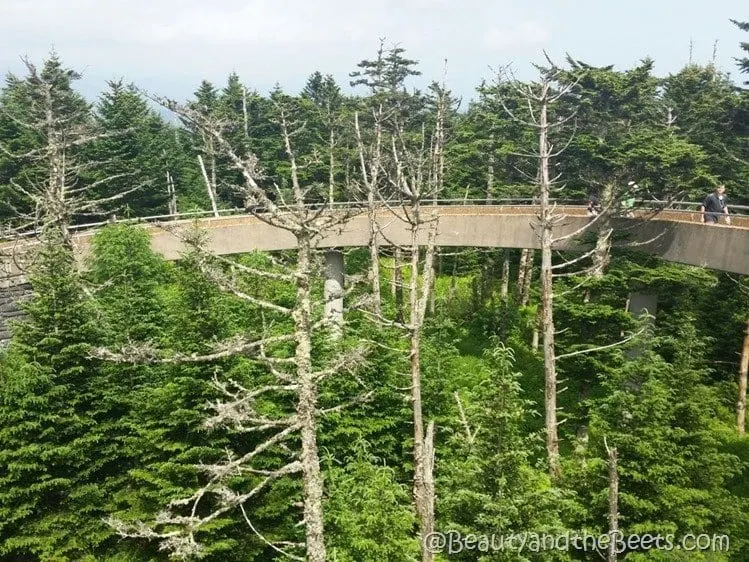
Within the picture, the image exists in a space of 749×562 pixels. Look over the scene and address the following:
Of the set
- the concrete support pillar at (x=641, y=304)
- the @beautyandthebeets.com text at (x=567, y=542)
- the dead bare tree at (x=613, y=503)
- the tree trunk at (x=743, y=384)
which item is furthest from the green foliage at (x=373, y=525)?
the tree trunk at (x=743, y=384)

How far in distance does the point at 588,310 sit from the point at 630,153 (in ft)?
31.5

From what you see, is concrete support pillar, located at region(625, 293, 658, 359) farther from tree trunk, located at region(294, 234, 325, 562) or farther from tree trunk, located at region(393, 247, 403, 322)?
tree trunk, located at region(294, 234, 325, 562)

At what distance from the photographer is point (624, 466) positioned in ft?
39.9

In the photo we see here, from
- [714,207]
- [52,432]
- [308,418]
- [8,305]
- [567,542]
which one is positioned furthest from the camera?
[8,305]

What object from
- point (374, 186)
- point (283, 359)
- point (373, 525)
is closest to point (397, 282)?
point (374, 186)

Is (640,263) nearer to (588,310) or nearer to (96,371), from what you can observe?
(588,310)

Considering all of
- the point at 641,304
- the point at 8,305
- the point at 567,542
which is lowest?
the point at 567,542

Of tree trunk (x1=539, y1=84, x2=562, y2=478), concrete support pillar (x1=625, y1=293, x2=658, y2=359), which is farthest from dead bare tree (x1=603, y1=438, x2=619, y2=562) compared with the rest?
concrete support pillar (x1=625, y1=293, x2=658, y2=359)

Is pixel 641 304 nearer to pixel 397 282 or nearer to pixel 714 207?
pixel 714 207

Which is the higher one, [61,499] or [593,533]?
[593,533]

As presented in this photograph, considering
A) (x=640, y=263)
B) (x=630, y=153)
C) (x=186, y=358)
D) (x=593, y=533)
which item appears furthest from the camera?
(x=630, y=153)

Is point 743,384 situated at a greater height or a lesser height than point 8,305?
lesser

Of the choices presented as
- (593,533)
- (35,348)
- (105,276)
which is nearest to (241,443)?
(35,348)

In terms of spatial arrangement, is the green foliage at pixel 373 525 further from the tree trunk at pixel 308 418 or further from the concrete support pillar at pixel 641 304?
the concrete support pillar at pixel 641 304
